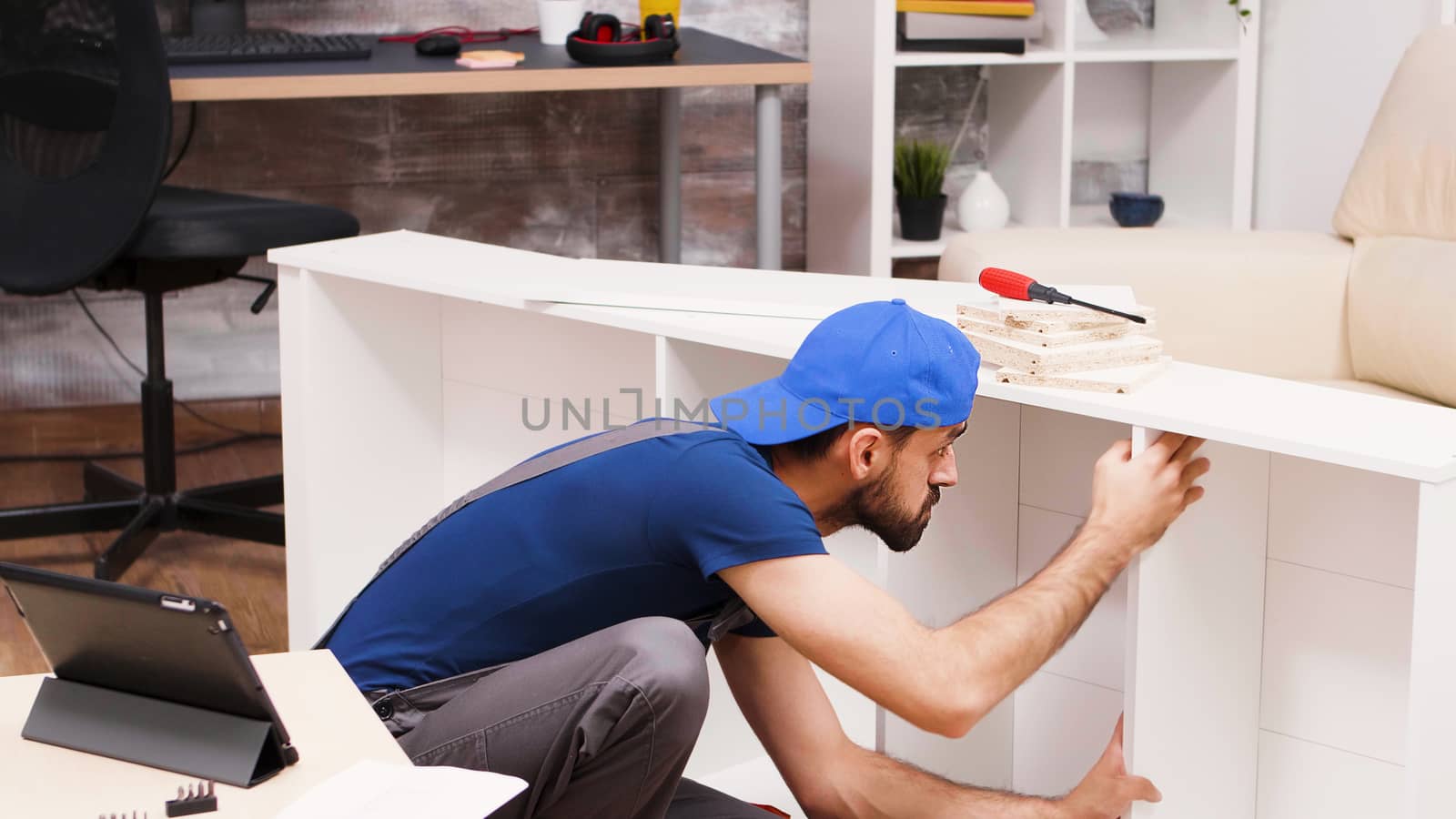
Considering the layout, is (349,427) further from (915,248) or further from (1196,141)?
(1196,141)

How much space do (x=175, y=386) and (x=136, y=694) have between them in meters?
2.62

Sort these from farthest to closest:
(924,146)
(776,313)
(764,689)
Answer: (924,146), (776,313), (764,689)

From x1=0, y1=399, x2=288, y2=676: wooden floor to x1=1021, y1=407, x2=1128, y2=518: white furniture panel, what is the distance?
1.15m

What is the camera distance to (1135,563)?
4.49 feet

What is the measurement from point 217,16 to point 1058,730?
7.30ft

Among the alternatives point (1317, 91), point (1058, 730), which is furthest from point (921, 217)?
point (1058, 730)

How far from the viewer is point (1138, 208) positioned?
3494 millimetres

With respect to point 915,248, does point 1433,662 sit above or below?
below

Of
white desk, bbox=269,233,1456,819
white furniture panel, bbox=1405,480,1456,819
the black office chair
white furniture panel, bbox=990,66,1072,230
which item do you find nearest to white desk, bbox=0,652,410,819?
white desk, bbox=269,233,1456,819

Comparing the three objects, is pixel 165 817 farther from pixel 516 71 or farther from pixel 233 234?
pixel 516 71

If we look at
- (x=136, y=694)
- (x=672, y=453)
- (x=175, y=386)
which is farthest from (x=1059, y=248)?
(x=175, y=386)

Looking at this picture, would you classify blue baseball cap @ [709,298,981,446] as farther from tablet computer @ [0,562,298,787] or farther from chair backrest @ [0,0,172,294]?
chair backrest @ [0,0,172,294]

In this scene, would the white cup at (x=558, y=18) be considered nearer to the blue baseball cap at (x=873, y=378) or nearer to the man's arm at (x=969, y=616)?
the blue baseball cap at (x=873, y=378)

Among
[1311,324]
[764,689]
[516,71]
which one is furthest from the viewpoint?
[516,71]
